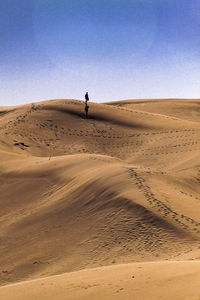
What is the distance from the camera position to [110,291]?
21.5 feet

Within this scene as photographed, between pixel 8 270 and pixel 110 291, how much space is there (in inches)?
237

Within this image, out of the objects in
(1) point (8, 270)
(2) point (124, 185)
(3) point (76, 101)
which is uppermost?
(3) point (76, 101)

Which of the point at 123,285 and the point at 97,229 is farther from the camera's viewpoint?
the point at 97,229

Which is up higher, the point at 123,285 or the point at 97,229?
the point at 123,285

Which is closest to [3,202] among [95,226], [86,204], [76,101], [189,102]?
[86,204]

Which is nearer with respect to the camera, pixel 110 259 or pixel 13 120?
pixel 110 259

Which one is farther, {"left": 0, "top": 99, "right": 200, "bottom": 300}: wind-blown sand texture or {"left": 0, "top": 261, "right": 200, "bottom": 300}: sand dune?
{"left": 0, "top": 99, "right": 200, "bottom": 300}: wind-blown sand texture

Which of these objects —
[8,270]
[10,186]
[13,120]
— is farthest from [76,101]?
[8,270]

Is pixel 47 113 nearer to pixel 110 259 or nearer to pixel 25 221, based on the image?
pixel 25 221

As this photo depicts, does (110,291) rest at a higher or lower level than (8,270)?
higher

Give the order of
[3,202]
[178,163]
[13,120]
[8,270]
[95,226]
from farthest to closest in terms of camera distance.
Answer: [13,120] → [178,163] → [3,202] → [95,226] → [8,270]

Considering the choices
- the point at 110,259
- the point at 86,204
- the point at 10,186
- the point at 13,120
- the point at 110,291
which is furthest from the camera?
the point at 13,120

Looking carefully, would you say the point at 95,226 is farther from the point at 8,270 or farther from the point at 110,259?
the point at 8,270

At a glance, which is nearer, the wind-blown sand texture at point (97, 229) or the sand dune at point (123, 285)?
the sand dune at point (123, 285)
